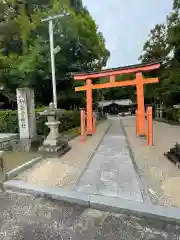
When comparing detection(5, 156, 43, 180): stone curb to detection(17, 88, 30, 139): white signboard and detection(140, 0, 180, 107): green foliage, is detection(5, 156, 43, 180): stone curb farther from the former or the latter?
detection(140, 0, 180, 107): green foliage

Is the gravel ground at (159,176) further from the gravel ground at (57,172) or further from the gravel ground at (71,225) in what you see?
the gravel ground at (57,172)

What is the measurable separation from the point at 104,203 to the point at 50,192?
3.32ft

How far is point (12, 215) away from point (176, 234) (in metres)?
2.25

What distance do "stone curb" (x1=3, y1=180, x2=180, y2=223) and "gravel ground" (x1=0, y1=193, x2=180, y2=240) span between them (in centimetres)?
9

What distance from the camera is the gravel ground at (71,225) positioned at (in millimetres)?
2285

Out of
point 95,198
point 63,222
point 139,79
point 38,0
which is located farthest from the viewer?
point 38,0

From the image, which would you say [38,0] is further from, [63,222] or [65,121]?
[63,222]

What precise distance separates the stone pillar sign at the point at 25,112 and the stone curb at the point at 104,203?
Result: 374 centimetres

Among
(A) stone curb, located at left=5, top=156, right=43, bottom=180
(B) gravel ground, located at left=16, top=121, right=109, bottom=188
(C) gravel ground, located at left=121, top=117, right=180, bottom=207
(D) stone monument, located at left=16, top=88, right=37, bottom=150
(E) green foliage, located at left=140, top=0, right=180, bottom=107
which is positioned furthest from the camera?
(E) green foliage, located at left=140, top=0, right=180, bottom=107

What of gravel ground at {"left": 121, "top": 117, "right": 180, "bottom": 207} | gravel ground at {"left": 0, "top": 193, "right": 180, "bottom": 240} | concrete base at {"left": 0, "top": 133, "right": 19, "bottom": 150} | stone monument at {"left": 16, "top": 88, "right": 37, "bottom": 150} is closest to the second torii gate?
gravel ground at {"left": 121, "top": 117, "right": 180, "bottom": 207}

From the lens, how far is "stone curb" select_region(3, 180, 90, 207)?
3128mm

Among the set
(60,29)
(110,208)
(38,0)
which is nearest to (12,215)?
(110,208)

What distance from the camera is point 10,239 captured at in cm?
226

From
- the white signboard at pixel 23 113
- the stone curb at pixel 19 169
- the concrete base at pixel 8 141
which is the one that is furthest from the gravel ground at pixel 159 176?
the concrete base at pixel 8 141
